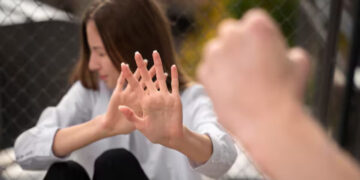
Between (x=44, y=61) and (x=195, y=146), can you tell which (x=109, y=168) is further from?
(x=44, y=61)

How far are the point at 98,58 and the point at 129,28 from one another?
72 mm

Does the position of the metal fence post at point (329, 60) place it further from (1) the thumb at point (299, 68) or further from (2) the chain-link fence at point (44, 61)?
(1) the thumb at point (299, 68)

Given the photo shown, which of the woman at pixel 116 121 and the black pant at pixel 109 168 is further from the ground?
the woman at pixel 116 121

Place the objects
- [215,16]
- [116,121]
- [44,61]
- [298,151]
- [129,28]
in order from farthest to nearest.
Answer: [215,16] → [44,61] → [129,28] → [116,121] → [298,151]

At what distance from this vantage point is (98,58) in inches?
32.0

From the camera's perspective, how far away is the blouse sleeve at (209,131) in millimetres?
707

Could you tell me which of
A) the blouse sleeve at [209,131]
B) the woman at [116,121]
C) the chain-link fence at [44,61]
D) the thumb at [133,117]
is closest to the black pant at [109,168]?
the woman at [116,121]

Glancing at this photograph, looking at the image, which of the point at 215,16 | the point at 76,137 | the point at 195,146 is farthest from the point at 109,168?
the point at 215,16

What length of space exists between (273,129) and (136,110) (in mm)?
385

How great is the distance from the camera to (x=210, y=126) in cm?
74

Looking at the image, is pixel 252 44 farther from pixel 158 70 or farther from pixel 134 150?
pixel 134 150

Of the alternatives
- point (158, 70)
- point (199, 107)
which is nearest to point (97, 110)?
point (199, 107)

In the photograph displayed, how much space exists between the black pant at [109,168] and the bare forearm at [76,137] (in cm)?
3

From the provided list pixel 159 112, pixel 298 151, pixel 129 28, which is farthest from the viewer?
pixel 129 28
